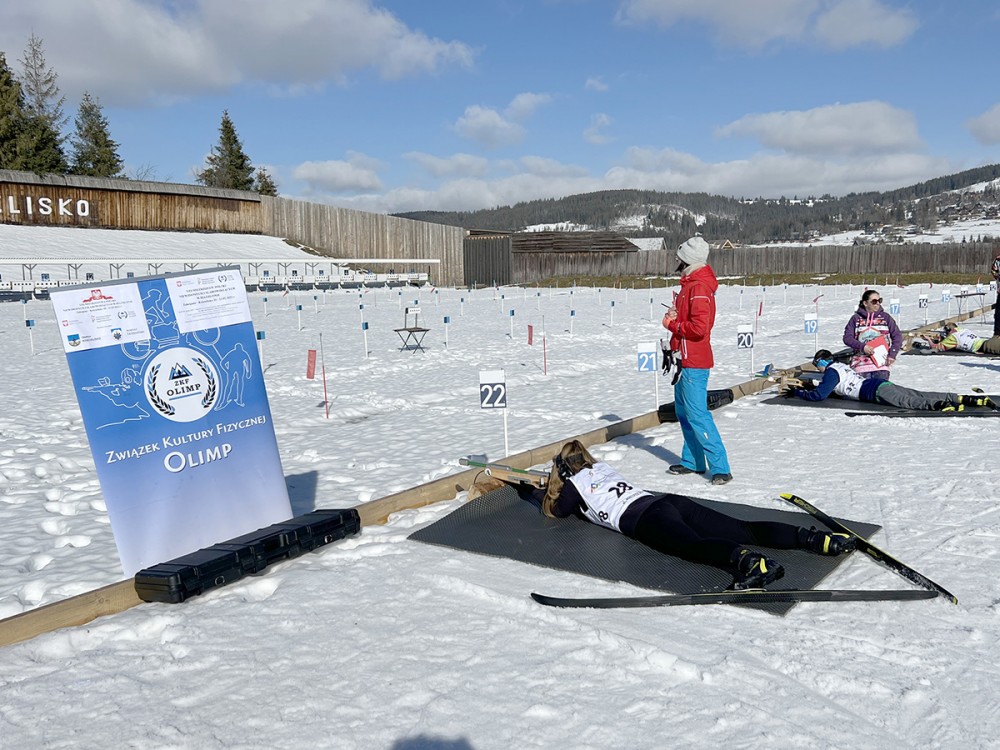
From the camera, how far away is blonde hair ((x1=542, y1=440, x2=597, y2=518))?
5.36 metres

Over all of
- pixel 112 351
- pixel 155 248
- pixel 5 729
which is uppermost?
pixel 155 248

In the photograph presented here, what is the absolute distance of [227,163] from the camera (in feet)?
231

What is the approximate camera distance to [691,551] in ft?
15.0

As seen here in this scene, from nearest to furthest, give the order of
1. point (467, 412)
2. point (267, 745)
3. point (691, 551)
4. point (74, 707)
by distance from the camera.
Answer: point (267, 745), point (74, 707), point (691, 551), point (467, 412)

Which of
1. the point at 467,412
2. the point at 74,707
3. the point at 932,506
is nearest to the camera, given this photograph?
the point at 74,707

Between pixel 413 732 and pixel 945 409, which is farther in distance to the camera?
pixel 945 409

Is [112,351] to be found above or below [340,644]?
above

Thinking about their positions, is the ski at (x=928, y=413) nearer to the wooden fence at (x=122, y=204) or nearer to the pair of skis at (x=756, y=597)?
the pair of skis at (x=756, y=597)

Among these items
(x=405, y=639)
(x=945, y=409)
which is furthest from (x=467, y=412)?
(x=405, y=639)

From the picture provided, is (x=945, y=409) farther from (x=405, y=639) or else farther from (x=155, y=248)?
(x=155, y=248)

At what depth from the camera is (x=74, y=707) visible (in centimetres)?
332

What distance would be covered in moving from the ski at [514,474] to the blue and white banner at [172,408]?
66.7 inches

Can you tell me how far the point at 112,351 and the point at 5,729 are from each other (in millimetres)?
2207

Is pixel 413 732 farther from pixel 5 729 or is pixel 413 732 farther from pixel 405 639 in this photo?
pixel 5 729
